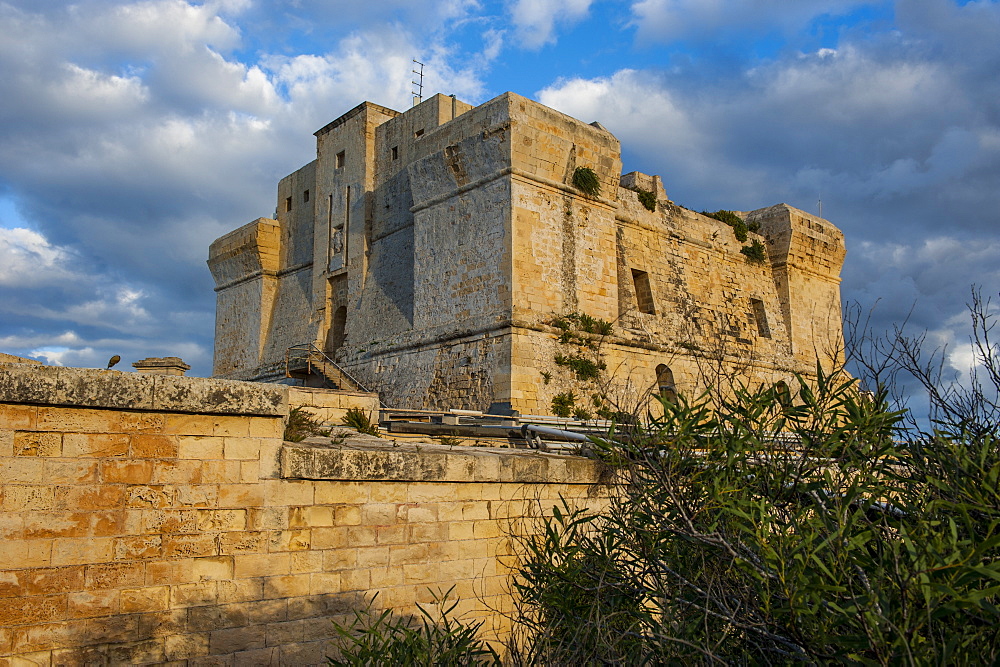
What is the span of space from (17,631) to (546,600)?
253cm

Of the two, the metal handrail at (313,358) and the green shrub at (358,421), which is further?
the metal handrail at (313,358)

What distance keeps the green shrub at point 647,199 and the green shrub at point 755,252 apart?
3.54 meters

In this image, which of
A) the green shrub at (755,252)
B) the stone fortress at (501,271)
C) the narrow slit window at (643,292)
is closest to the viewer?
the stone fortress at (501,271)

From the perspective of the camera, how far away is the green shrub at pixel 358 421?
788 centimetres

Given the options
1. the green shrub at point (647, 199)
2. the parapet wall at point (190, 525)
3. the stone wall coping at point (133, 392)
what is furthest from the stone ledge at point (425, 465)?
the green shrub at point (647, 199)

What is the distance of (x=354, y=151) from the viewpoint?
18.1 meters

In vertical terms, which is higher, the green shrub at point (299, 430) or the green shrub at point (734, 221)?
the green shrub at point (734, 221)

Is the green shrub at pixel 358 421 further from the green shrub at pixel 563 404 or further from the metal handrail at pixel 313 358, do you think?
the metal handrail at pixel 313 358

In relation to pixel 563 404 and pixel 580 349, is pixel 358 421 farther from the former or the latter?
pixel 580 349

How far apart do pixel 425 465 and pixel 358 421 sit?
11.7 feet

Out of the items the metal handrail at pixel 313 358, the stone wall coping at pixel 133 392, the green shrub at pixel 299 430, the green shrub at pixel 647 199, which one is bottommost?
the green shrub at pixel 299 430

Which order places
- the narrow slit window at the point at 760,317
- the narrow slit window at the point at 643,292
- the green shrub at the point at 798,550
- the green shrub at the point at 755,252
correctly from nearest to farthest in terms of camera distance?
the green shrub at the point at 798,550 < the narrow slit window at the point at 643,292 < the narrow slit window at the point at 760,317 < the green shrub at the point at 755,252

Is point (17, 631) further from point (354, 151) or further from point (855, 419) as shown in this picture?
point (354, 151)

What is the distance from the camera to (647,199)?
16.4 meters
